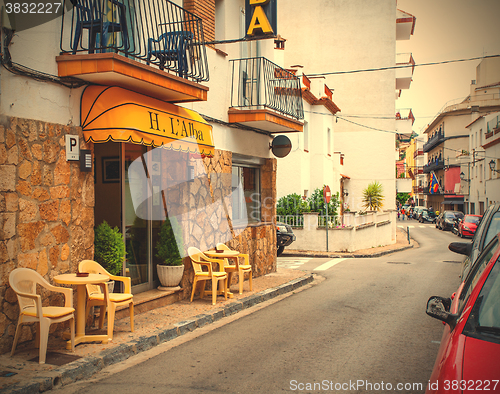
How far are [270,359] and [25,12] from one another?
5342 millimetres

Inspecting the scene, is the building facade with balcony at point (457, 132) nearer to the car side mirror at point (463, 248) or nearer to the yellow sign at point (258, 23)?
the yellow sign at point (258, 23)

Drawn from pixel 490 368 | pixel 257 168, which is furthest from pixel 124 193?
pixel 490 368

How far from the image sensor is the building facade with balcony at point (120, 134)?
19.1 ft

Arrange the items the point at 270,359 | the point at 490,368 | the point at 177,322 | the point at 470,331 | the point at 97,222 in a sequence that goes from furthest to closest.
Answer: the point at 97,222 → the point at 177,322 → the point at 270,359 → the point at 470,331 → the point at 490,368

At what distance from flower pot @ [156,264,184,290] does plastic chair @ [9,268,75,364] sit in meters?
3.14

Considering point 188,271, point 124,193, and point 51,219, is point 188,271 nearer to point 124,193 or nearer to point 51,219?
point 124,193

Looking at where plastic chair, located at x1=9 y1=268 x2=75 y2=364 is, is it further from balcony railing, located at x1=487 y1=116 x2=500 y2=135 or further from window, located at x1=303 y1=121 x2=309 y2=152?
balcony railing, located at x1=487 y1=116 x2=500 y2=135

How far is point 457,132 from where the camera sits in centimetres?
6116

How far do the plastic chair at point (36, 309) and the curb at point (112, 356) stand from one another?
16.4 inches

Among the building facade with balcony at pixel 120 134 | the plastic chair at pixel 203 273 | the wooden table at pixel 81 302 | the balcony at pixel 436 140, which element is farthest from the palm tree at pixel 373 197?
the balcony at pixel 436 140

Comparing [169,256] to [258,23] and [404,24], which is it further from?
[404,24]

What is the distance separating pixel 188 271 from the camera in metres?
9.41

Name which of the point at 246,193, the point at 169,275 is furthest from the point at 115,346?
the point at 246,193

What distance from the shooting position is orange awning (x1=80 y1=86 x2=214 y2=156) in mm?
6555
